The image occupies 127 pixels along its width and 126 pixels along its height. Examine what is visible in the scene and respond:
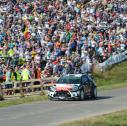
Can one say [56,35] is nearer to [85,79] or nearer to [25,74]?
[25,74]

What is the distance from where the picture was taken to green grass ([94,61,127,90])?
42062 mm

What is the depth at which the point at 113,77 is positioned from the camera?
43812 mm

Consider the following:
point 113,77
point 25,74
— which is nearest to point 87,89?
point 25,74

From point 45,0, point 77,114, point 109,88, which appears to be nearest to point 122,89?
point 109,88

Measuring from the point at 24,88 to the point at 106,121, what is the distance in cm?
1407

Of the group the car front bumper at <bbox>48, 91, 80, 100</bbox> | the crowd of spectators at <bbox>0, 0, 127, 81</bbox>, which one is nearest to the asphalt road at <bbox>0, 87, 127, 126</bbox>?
the car front bumper at <bbox>48, 91, 80, 100</bbox>

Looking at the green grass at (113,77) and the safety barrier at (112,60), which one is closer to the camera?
the green grass at (113,77)

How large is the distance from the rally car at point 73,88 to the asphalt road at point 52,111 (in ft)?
3.60

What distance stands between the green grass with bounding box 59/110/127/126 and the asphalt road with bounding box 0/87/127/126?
0.79 m

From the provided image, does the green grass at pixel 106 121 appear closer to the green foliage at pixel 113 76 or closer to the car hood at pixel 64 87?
the car hood at pixel 64 87

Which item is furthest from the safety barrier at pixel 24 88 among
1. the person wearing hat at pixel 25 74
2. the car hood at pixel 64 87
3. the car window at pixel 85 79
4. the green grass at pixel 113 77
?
the green grass at pixel 113 77

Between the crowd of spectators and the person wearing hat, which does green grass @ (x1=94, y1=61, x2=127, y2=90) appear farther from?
the person wearing hat

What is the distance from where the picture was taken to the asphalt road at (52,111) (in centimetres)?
2053

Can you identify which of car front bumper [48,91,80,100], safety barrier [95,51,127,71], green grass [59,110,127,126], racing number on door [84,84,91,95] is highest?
safety barrier [95,51,127,71]
